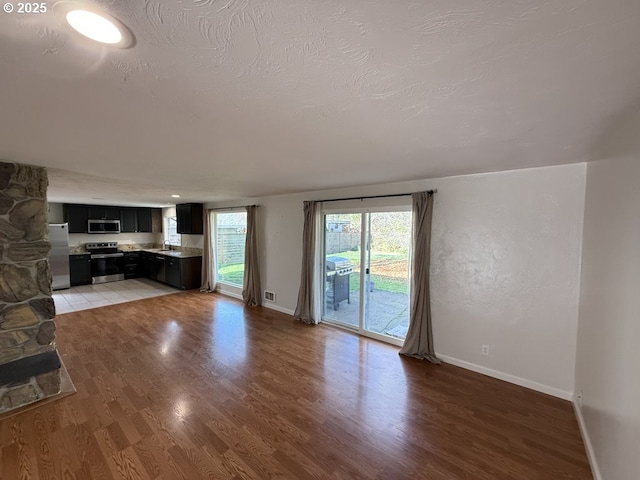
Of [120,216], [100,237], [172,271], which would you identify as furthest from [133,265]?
[172,271]

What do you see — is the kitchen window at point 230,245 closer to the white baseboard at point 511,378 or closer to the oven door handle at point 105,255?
the oven door handle at point 105,255

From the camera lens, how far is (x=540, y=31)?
2.67 feet

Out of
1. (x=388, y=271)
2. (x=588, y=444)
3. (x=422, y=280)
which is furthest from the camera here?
(x=388, y=271)

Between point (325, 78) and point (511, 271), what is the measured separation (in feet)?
9.31

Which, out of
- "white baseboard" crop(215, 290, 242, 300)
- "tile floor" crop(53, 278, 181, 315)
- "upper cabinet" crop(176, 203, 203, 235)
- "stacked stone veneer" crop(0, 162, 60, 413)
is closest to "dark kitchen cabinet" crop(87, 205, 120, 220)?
"tile floor" crop(53, 278, 181, 315)

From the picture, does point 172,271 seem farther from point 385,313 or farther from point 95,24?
point 95,24

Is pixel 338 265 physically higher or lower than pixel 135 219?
lower

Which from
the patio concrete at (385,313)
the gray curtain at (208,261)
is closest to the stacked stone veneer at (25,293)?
the patio concrete at (385,313)

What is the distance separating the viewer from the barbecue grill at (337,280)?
4.46m

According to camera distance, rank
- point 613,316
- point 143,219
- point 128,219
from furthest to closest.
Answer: point 143,219
point 128,219
point 613,316

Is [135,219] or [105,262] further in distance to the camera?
[135,219]

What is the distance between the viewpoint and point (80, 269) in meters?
7.00

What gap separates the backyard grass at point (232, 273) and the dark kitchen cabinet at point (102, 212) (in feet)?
11.7

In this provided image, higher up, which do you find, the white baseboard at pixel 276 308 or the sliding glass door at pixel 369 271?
the sliding glass door at pixel 369 271
